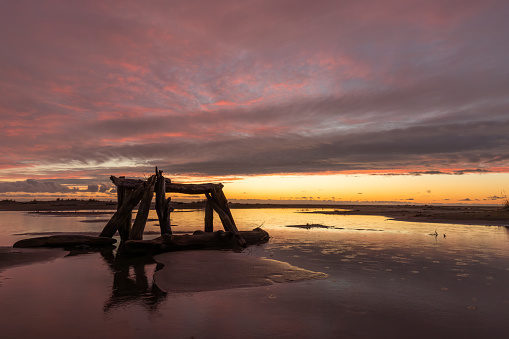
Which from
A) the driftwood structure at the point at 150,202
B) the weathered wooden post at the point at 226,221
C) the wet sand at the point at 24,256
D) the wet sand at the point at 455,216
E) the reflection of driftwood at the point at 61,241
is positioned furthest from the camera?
the wet sand at the point at 455,216

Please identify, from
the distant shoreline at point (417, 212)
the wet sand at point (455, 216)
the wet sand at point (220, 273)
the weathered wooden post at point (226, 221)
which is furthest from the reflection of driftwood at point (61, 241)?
the distant shoreline at point (417, 212)

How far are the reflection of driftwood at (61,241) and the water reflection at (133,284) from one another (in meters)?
3.22

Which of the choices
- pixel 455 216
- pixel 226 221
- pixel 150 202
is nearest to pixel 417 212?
pixel 455 216

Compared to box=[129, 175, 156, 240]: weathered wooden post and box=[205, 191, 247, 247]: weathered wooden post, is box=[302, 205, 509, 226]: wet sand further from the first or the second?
box=[129, 175, 156, 240]: weathered wooden post

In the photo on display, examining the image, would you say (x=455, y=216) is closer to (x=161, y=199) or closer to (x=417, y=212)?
(x=417, y=212)

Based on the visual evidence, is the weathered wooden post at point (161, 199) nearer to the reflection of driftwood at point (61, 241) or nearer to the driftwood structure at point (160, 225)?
the driftwood structure at point (160, 225)

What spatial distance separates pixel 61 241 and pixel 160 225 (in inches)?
207

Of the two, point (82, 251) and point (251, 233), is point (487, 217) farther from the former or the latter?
point (82, 251)

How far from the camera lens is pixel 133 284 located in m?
10.1

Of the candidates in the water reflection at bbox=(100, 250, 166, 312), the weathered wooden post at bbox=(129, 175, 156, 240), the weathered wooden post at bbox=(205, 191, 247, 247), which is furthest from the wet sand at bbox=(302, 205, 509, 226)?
the water reflection at bbox=(100, 250, 166, 312)

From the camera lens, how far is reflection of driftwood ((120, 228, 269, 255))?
610 inches

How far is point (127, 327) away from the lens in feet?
21.6

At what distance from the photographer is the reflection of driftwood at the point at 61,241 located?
55.7 ft

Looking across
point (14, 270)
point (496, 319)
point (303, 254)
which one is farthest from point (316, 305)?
point (14, 270)
